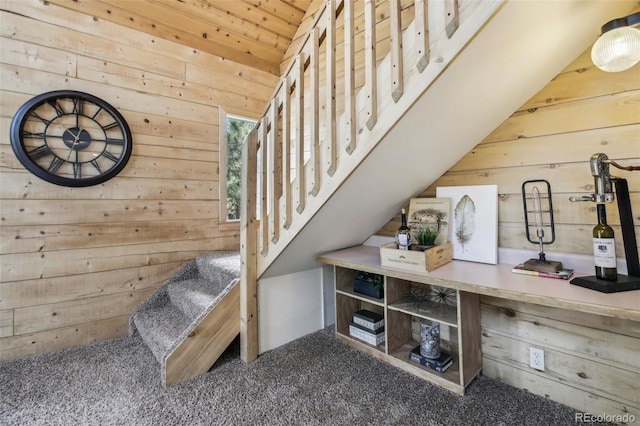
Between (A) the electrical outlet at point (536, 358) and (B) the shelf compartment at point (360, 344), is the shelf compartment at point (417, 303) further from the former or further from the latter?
(A) the electrical outlet at point (536, 358)

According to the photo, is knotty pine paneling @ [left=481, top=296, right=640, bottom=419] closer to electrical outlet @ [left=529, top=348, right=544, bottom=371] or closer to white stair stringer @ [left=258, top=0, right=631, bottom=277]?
electrical outlet @ [left=529, top=348, right=544, bottom=371]

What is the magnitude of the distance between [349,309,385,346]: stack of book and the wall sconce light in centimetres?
177

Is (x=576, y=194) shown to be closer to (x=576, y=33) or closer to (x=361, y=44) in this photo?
(x=576, y=33)

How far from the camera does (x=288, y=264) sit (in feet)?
6.61

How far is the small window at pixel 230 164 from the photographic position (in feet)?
9.30

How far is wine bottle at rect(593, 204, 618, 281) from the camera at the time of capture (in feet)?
3.88

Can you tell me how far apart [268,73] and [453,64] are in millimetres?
2527

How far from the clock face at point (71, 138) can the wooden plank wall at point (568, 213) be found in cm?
263

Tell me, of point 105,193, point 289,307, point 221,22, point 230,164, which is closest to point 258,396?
point 289,307

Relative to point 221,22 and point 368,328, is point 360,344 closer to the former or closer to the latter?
point 368,328

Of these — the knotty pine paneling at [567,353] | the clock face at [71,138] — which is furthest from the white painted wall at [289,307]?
the clock face at [71,138]

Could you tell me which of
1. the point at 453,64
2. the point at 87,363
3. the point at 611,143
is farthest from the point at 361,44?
the point at 87,363

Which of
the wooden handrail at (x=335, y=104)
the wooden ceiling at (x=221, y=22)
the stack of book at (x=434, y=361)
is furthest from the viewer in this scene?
the wooden ceiling at (x=221, y=22)

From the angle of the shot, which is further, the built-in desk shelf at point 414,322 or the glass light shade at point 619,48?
Answer: the built-in desk shelf at point 414,322
